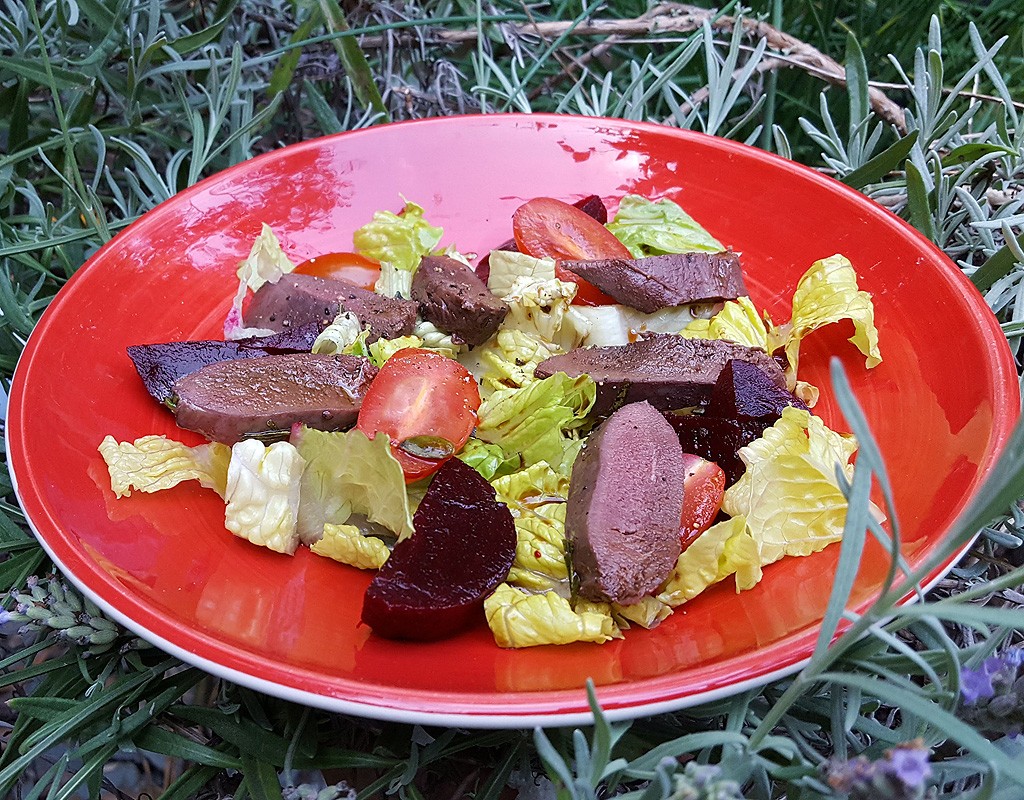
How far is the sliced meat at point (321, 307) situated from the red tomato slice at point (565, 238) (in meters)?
0.29

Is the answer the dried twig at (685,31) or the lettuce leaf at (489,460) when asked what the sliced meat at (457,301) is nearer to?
the lettuce leaf at (489,460)

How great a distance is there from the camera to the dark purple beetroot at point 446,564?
1.16 m

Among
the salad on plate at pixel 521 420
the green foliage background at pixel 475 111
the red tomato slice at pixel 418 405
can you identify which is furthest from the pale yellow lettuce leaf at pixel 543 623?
the red tomato slice at pixel 418 405

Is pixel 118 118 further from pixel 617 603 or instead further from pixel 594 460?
pixel 617 603

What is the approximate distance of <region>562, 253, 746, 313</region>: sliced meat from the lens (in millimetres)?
1770

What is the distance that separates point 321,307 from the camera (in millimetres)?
1791

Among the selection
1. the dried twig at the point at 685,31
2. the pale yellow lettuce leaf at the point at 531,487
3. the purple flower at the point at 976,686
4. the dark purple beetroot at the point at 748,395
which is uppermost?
the dried twig at the point at 685,31

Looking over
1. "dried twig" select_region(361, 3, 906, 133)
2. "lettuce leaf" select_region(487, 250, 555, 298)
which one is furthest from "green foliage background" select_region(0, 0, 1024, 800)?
"lettuce leaf" select_region(487, 250, 555, 298)

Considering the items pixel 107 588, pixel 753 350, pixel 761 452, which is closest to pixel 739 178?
pixel 753 350

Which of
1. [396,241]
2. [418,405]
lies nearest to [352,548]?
[418,405]

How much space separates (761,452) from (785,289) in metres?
0.60

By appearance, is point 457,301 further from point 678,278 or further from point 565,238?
point 678,278

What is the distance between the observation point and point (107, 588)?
3.76ft

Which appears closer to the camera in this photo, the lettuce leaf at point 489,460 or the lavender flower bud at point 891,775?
the lavender flower bud at point 891,775
